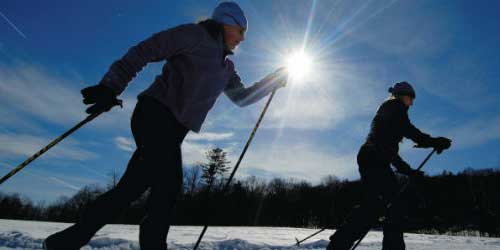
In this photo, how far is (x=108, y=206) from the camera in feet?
5.58

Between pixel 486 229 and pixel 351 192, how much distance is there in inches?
741

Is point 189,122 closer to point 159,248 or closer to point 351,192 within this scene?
point 159,248

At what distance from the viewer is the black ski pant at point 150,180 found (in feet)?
5.54

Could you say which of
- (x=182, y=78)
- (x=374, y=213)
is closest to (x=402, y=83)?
(x=374, y=213)

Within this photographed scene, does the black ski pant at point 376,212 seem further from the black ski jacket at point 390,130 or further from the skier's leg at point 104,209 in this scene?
the skier's leg at point 104,209

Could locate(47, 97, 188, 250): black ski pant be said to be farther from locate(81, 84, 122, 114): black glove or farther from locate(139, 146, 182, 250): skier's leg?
locate(81, 84, 122, 114): black glove

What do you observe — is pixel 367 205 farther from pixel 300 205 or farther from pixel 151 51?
pixel 300 205

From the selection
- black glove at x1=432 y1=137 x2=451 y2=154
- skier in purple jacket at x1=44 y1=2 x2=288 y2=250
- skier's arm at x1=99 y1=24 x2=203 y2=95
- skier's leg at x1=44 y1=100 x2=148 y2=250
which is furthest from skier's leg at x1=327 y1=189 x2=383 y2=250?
skier's arm at x1=99 y1=24 x2=203 y2=95

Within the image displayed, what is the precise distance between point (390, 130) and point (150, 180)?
288cm

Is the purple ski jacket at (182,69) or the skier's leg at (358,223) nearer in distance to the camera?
the purple ski jacket at (182,69)

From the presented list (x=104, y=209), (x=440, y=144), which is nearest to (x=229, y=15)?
(x=104, y=209)

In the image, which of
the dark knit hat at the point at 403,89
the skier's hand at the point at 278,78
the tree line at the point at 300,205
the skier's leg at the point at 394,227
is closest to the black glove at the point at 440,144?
the dark knit hat at the point at 403,89

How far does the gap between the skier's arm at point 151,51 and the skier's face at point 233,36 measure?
27 centimetres

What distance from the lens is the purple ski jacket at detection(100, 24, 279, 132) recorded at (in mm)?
1959
